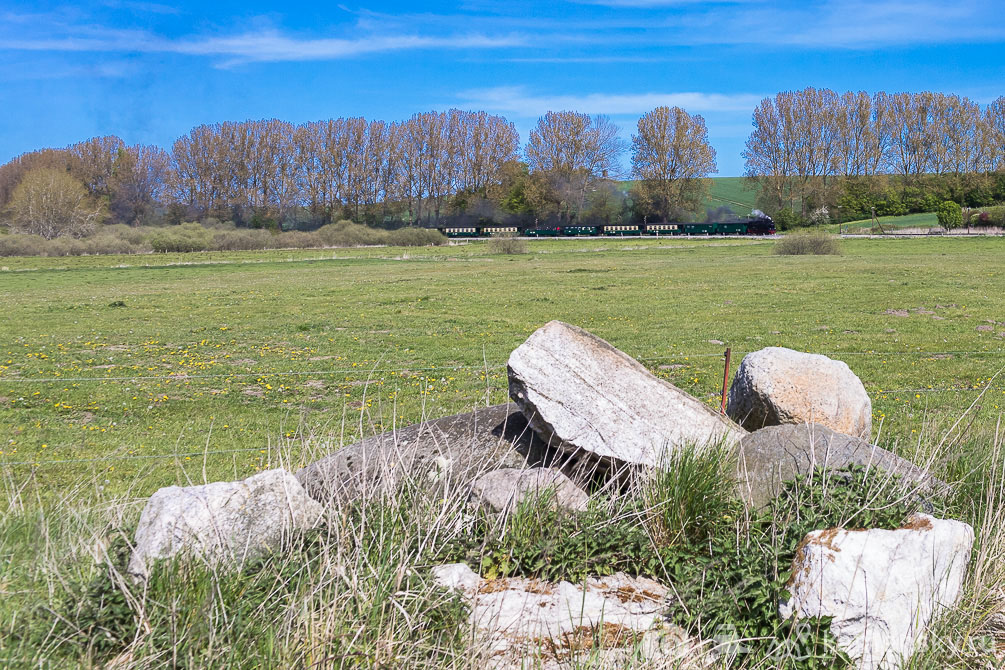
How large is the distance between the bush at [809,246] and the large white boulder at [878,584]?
48336 millimetres

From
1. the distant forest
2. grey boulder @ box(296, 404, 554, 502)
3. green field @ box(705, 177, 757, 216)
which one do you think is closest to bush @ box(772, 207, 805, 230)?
the distant forest

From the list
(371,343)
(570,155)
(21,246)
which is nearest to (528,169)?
(570,155)

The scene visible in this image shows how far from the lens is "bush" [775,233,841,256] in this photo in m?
50.1

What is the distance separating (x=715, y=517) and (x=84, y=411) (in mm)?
9996

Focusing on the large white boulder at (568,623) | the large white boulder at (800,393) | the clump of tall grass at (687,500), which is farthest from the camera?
the large white boulder at (800,393)

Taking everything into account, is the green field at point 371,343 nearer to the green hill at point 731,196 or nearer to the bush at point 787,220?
the bush at point 787,220

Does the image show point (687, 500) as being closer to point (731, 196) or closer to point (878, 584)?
point (878, 584)

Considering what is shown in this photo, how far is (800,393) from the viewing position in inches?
271

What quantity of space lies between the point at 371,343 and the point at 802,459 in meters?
13.4

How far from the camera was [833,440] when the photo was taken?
5945mm

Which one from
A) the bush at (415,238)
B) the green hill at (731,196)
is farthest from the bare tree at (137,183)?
the green hill at (731,196)

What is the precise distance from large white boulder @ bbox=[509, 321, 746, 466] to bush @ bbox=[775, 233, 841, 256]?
46725 mm

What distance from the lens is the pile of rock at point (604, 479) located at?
424 cm

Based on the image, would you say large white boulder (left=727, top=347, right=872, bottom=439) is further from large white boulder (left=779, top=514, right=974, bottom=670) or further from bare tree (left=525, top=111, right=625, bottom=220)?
bare tree (left=525, top=111, right=625, bottom=220)
